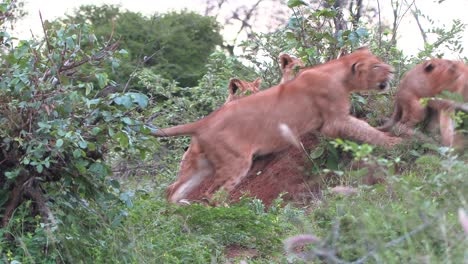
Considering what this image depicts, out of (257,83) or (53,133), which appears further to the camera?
(257,83)

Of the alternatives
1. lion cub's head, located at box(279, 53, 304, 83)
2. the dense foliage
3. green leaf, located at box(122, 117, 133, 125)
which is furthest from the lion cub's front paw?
the dense foliage

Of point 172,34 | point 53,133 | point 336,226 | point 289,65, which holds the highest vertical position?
point 172,34

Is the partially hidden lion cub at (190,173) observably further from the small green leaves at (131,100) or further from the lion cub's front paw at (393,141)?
the small green leaves at (131,100)

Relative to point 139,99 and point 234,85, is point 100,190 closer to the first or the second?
point 139,99

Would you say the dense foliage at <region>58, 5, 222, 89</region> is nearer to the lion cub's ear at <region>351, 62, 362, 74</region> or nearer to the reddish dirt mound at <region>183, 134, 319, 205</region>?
the reddish dirt mound at <region>183, 134, 319, 205</region>

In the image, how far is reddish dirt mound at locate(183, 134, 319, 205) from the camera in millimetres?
8680

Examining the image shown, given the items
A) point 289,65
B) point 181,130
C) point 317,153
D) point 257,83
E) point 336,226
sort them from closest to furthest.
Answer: point 336,226
point 181,130
point 317,153
point 289,65
point 257,83

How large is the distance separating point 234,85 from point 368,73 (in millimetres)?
2137

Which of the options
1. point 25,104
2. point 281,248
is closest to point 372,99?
point 281,248

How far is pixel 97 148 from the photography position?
5.87 metres

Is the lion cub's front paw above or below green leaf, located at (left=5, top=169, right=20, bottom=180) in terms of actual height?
below

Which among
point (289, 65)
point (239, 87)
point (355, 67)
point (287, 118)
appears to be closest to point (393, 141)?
point (355, 67)

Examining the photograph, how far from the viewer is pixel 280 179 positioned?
29.6 ft

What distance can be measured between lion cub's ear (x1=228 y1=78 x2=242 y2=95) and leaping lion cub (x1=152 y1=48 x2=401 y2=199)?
158cm
